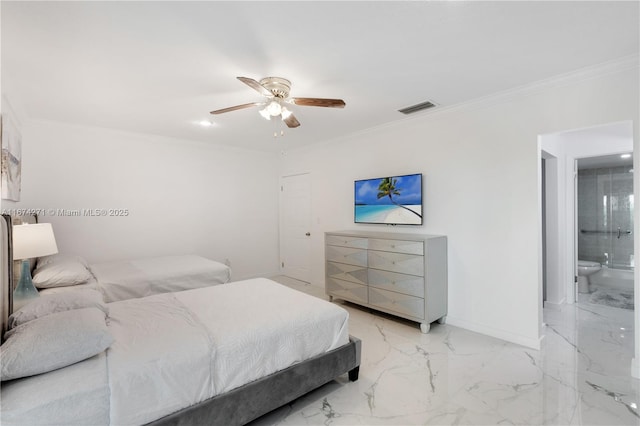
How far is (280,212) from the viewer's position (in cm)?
591

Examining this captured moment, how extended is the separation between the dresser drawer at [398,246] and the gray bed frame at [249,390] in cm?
146

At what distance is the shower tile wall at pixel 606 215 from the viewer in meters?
5.07

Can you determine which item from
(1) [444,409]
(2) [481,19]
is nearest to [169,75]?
(2) [481,19]

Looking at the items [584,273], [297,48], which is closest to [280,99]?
[297,48]

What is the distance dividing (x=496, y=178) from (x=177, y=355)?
313 centimetres

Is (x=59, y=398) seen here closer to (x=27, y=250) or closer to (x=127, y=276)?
(x=27, y=250)

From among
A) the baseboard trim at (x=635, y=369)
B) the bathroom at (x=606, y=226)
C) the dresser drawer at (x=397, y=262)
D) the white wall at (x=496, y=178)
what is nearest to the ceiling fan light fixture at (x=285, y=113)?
the white wall at (x=496, y=178)

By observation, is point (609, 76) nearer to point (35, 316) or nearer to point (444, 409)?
point (444, 409)

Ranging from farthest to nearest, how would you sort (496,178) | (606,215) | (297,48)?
(606,215) → (496,178) → (297,48)

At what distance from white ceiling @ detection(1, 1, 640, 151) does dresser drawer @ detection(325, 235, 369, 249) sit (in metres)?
1.60

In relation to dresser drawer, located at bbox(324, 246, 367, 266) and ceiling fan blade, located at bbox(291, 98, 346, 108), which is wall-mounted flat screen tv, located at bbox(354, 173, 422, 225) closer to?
dresser drawer, located at bbox(324, 246, 367, 266)

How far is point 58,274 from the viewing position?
8.77 ft

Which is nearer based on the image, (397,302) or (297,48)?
(297,48)

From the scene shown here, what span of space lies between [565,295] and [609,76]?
292 cm
